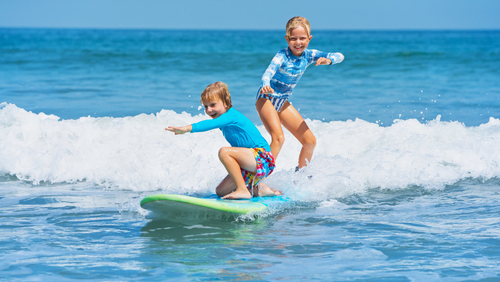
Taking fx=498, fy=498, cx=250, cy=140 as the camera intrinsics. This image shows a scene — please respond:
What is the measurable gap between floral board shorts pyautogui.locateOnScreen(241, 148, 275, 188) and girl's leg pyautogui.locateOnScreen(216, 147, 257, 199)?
2.2 inches

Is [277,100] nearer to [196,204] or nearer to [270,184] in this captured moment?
[270,184]

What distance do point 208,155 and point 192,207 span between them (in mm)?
3080

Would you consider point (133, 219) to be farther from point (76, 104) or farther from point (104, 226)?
point (76, 104)

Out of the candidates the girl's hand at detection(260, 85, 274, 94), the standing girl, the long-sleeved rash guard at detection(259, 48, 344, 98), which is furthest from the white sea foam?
the girl's hand at detection(260, 85, 274, 94)

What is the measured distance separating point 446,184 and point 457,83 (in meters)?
10.8

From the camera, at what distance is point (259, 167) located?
190 inches

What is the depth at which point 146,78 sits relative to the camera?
1702 centimetres

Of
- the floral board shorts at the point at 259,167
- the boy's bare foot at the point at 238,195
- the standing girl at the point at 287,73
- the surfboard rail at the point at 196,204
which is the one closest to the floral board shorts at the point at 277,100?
the standing girl at the point at 287,73

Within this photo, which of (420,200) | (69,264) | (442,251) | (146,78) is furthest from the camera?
(146,78)

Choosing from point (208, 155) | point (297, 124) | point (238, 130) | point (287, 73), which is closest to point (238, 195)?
point (238, 130)

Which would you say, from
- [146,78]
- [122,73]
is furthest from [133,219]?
[122,73]

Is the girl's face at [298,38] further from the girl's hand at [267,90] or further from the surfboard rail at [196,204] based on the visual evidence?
the surfboard rail at [196,204]

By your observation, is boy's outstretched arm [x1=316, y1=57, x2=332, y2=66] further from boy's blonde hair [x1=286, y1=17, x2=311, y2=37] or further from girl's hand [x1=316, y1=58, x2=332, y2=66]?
boy's blonde hair [x1=286, y1=17, x2=311, y2=37]

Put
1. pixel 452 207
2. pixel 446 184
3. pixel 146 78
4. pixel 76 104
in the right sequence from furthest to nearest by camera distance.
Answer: pixel 146 78, pixel 76 104, pixel 446 184, pixel 452 207
